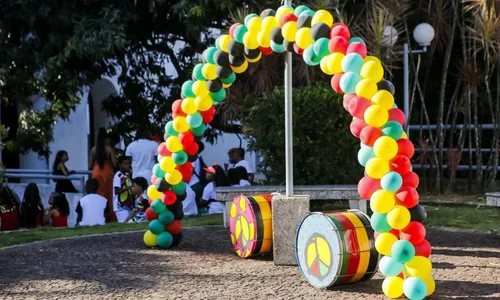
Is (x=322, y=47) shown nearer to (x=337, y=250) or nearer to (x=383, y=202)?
(x=383, y=202)

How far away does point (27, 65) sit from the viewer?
14695 millimetres

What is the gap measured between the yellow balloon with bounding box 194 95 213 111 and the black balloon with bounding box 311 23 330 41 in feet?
6.57

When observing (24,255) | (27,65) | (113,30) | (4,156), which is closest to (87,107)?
(4,156)

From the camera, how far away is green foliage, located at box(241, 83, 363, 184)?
11.6 meters

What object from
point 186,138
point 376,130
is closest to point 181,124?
point 186,138

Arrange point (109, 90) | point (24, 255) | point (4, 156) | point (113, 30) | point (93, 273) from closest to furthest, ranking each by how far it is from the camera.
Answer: point (93, 273) → point (24, 255) → point (113, 30) → point (4, 156) → point (109, 90)

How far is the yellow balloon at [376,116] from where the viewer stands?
623 cm

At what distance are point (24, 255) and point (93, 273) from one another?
1440 millimetres

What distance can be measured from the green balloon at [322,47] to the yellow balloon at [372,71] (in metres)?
0.52

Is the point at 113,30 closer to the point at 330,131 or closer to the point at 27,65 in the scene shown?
the point at 27,65

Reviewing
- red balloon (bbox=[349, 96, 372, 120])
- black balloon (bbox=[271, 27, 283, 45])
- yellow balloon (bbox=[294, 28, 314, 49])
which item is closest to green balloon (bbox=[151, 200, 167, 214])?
black balloon (bbox=[271, 27, 283, 45])

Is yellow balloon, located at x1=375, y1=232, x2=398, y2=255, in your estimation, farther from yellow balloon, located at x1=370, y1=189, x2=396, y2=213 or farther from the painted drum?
the painted drum

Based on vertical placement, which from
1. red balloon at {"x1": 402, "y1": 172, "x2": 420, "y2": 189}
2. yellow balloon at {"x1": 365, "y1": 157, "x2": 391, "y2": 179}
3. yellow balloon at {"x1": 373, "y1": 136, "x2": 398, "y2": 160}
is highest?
yellow balloon at {"x1": 373, "y1": 136, "x2": 398, "y2": 160}

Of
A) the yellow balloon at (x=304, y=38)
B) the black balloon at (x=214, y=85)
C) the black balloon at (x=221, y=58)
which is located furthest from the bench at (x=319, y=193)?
the yellow balloon at (x=304, y=38)
